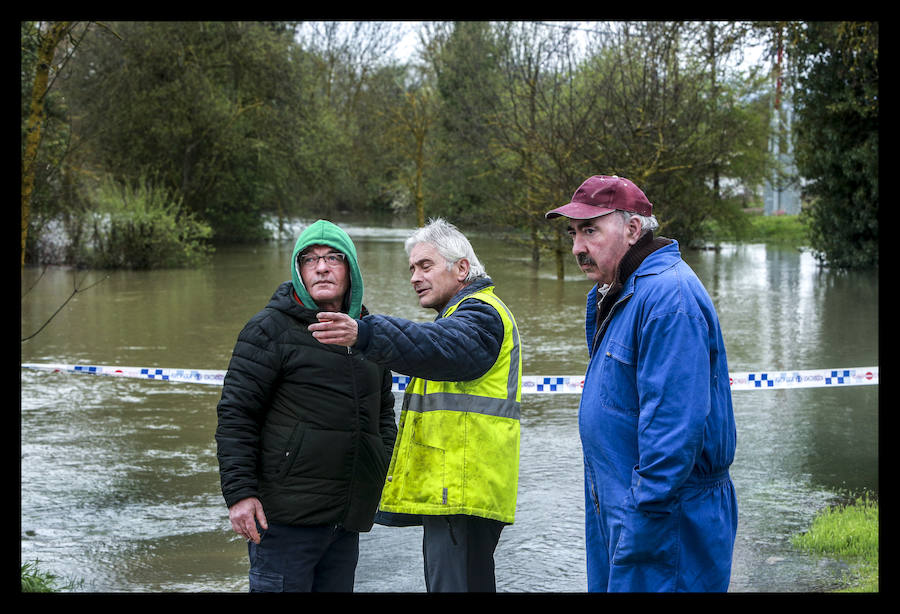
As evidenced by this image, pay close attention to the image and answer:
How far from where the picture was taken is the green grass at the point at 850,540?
491 centimetres

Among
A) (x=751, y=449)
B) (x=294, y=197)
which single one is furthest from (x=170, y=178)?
(x=751, y=449)

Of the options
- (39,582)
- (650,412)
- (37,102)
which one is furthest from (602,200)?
(37,102)

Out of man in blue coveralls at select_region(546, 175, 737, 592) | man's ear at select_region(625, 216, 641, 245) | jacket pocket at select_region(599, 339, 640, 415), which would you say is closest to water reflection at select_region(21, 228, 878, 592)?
man in blue coveralls at select_region(546, 175, 737, 592)

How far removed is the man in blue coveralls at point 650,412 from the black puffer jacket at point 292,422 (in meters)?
0.93

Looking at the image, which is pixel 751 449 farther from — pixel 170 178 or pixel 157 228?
pixel 170 178

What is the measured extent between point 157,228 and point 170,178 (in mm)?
6741

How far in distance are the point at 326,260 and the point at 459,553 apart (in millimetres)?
1148

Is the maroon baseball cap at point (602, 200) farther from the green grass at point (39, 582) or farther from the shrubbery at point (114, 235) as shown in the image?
the shrubbery at point (114, 235)

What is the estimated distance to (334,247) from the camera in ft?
11.4

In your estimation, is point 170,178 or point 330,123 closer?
point 170,178

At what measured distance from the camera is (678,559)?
9.21 feet

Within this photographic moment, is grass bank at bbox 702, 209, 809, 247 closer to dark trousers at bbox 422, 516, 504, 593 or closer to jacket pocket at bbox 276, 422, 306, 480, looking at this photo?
dark trousers at bbox 422, 516, 504, 593
